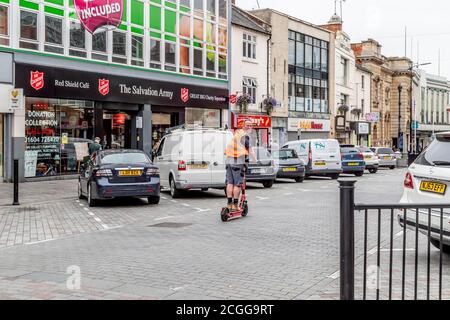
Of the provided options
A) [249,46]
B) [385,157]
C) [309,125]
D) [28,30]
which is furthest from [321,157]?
[309,125]

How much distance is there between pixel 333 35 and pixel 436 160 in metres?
45.5

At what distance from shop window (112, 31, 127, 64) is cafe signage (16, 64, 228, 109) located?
92 centimetres

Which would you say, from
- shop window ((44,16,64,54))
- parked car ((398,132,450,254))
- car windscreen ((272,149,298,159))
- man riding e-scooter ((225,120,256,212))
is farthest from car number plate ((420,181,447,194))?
shop window ((44,16,64,54))

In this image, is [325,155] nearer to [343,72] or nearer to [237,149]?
[237,149]

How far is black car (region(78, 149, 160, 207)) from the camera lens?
46.7 feet

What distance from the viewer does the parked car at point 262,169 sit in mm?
20203

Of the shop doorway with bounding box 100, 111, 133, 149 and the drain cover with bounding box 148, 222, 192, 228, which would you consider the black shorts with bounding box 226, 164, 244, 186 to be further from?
the shop doorway with bounding box 100, 111, 133, 149

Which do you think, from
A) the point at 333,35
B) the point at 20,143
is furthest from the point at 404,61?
the point at 20,143

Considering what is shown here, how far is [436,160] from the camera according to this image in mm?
7293

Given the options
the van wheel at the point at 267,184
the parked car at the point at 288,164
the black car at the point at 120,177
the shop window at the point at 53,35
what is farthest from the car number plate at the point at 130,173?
the shop window at the point at 53,35

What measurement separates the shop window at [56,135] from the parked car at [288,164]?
847 cm

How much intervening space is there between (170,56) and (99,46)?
5091mm

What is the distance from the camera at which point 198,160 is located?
53.7 feet
